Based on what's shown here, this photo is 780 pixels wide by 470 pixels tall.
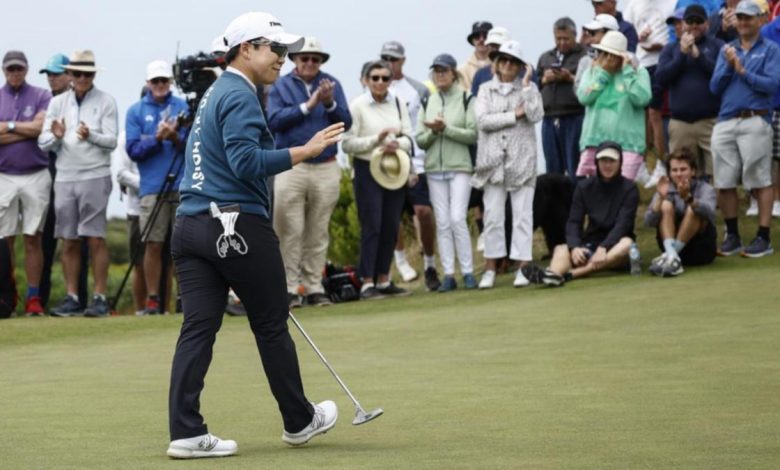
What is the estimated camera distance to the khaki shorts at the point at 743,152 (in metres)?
15.2

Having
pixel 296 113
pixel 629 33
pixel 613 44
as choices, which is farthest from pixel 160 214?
pixel 629 33

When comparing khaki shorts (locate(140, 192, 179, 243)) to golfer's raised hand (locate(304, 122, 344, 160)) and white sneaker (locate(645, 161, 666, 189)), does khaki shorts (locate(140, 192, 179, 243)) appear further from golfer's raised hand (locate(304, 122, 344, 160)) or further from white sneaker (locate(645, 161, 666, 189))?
golfer's raised hand (locate(304, 122, 344, 160))

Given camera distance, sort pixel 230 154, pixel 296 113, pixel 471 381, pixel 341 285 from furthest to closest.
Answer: pixel 341 285 < pixel 296 113 < pixel 471 381 < pixel 230 154

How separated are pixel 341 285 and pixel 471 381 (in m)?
6.41

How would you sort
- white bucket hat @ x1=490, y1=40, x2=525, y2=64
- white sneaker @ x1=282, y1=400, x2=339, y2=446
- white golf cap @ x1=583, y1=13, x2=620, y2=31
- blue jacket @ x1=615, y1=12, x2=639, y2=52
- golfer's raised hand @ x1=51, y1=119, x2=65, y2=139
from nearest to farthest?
white sneaker @ x1=282, y1=400, x2=339, y2=446 → golfer's raised hand @ x1=51, y1=119, x2=65, y2=139 → white bucket hat @ x1=490, y1=40, x2=525, y2=64 → white golf cap @ x1=583, y1=13, x2=620, y2=31 → blue jacket @ x1=615, y1=12, x2=639, y2=52

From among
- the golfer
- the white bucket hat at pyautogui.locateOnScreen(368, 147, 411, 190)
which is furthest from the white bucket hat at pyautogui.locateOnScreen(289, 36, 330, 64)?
the golfer

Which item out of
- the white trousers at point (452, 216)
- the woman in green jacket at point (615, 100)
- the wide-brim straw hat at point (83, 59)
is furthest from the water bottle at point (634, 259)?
the wide-brim straw hat at point (83, 59)

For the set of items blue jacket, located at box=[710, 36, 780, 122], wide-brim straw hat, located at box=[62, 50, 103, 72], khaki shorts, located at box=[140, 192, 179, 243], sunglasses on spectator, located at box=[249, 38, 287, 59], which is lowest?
khaki shorts, located at box=[140, 192, 179, 243]

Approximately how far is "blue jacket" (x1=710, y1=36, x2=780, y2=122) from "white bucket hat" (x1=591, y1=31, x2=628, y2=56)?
3.10ft

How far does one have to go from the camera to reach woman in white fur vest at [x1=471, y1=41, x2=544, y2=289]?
15.3 metres

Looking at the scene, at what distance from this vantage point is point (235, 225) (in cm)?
665

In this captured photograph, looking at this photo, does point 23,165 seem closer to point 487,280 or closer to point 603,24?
point 487,280

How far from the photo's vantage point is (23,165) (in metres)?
15.3

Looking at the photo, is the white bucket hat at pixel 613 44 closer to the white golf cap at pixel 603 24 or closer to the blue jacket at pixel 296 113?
the white golf cap at pixel 603 24
